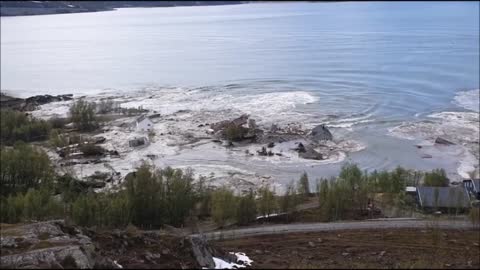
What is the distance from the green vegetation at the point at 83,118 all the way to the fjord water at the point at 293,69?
970 centimetres

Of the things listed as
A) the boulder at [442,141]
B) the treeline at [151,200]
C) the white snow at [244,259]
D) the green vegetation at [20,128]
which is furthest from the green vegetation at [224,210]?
the green vegetation at [20,128]

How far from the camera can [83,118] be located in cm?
3741

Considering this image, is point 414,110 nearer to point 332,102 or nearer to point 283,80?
point 332,102

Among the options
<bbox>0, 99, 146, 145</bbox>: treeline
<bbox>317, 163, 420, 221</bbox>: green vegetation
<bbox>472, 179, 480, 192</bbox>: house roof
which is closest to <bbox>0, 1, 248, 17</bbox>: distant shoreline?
<bbox>0, 99, 146, 145</bbox>: treeline

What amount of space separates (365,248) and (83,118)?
25.0 meters

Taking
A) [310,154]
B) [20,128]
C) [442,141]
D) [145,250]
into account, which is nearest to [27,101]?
[20,128]

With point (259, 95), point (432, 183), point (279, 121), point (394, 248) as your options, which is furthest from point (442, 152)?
point (259, 95)

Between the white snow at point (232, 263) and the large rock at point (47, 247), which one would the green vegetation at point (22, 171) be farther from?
the white snow at point (232, 263)

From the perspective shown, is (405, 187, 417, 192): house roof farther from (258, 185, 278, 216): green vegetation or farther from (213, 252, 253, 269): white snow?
(213, 252, 253, 269): white snow

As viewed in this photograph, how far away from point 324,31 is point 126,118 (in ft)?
215

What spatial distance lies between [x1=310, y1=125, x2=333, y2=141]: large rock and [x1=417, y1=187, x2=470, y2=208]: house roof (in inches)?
450

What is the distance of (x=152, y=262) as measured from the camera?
13.7m

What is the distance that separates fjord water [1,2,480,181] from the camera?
4081 centimetres

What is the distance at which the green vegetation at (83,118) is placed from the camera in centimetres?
3712
